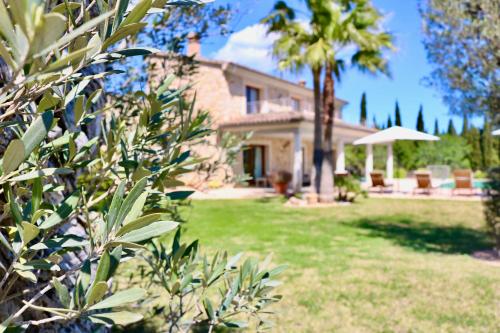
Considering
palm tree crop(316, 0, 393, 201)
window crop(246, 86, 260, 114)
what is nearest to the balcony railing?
window crop(246, 86, 260, 114)

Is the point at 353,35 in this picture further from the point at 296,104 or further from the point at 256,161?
the point at 296,104

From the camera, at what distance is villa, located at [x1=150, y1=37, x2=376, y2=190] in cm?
2060

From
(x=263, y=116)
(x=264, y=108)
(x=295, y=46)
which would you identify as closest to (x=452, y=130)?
(x=264, y=108)

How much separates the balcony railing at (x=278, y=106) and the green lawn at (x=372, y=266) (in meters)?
12.3

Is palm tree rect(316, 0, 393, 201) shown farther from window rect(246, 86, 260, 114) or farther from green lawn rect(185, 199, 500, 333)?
window rect(246, 86, 260, 114)

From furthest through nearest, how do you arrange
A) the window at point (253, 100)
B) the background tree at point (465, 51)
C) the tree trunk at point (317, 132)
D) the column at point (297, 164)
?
the window at point (253, 100) → the column at point (297, 164) → the tree trunk at point (317, 132) → the background tree at point (465, 51)

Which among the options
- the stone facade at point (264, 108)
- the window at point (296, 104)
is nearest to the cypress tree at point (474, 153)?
the stone facade at point (264, 108)

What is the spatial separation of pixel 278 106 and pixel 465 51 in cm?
1936

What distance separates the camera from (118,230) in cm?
93

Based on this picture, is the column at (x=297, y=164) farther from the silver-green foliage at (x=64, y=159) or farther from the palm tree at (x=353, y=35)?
the silver-green foliage at (x=64, y=159)

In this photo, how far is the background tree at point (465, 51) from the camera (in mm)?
6742

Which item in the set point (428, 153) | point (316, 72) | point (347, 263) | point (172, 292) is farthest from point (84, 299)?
point (428, 153)

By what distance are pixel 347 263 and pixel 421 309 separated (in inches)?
87.5

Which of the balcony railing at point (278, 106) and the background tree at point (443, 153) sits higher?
the balcony railing at point (278, 106)
